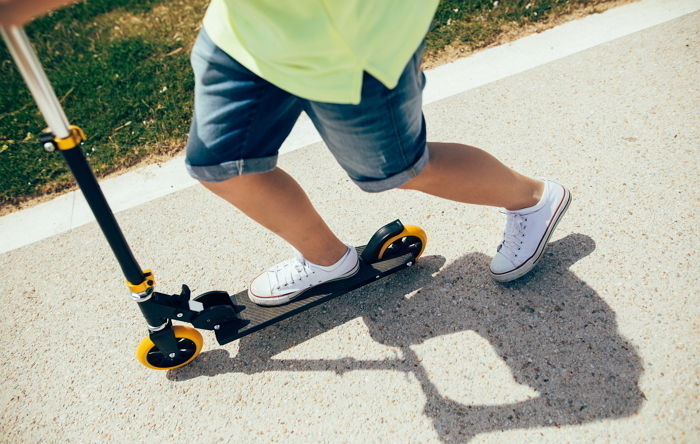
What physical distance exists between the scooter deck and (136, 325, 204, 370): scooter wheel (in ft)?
0.32

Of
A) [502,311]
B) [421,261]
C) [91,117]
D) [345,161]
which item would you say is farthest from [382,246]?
[91,117]

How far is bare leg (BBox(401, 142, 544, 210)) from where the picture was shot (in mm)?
1614

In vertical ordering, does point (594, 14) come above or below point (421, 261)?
above

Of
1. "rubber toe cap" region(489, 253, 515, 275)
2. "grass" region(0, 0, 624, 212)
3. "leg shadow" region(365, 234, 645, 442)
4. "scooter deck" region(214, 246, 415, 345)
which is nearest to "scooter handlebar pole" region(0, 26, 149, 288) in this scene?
"scooter deck" region(214, 246, 415, 345)

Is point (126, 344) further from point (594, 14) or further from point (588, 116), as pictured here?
point (594, 14)

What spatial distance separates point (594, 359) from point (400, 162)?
102cm

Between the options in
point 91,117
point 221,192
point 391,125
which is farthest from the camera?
point 91,117

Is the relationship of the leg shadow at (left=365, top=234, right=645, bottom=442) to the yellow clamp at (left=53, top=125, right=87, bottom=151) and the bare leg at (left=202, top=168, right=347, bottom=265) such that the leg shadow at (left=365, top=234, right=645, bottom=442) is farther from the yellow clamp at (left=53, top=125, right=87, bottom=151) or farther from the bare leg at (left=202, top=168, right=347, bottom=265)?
the yellow clamp at (left=53, top=125, right=87, bottom=151)

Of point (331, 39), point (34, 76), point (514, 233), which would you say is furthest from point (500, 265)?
point (34, 76)

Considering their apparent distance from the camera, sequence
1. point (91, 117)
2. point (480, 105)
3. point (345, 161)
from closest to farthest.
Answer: point (345, 161) → point (480, 105) → point (91, 117)

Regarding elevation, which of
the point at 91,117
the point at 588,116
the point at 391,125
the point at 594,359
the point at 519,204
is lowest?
the point at 594,359

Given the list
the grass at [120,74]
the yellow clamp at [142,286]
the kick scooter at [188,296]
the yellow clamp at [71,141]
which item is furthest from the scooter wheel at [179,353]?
the grass at [120,74]

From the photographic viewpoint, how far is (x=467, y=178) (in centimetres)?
167

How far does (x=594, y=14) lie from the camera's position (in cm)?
341
